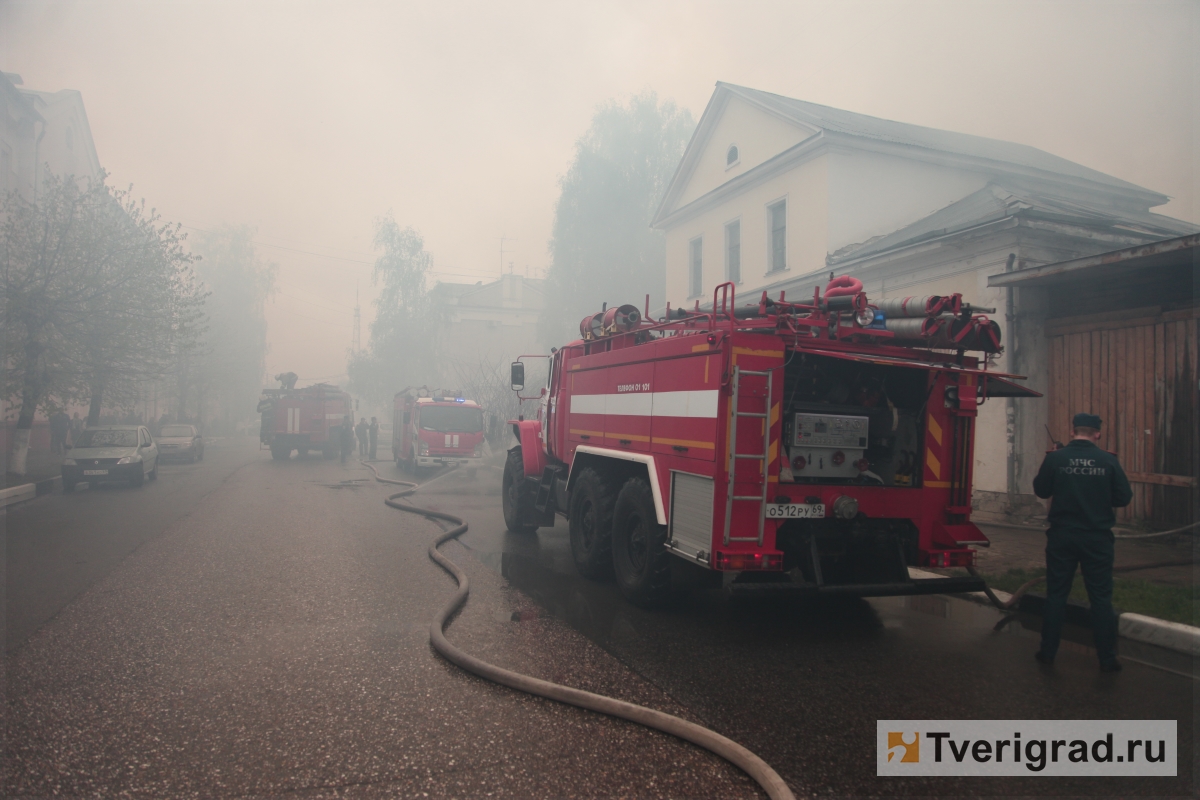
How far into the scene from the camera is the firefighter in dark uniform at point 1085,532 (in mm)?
4789

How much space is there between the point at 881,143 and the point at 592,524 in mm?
16139

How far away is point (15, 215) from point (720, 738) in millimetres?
23158

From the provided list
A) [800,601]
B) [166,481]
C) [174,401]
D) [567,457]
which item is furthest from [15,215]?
[174,401]

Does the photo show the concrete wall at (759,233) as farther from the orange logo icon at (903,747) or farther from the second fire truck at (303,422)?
the orange logo icon at (903,747)

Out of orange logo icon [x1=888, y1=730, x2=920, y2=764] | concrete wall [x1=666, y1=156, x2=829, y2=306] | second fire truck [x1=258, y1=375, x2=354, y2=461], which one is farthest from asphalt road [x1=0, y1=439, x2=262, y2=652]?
concrete wall [x1=666, y1=156, x2=829, y2=306]

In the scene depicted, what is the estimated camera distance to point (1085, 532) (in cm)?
490

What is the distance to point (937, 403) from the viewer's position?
5.90 m

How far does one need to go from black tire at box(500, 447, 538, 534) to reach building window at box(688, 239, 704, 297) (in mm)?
15187

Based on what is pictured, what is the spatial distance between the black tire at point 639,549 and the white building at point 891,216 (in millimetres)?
7590

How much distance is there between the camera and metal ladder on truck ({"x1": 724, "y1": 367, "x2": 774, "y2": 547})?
5152mm

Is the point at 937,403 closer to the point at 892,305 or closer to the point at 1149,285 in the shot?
the point at 892,305

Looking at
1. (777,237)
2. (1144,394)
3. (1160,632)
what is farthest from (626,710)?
(777,237)

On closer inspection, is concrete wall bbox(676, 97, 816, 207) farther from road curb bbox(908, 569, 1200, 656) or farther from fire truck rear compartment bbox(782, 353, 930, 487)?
road curb bbox(908, 569, 1200, 656)

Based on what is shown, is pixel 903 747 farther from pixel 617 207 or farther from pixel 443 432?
pixel 617 207
